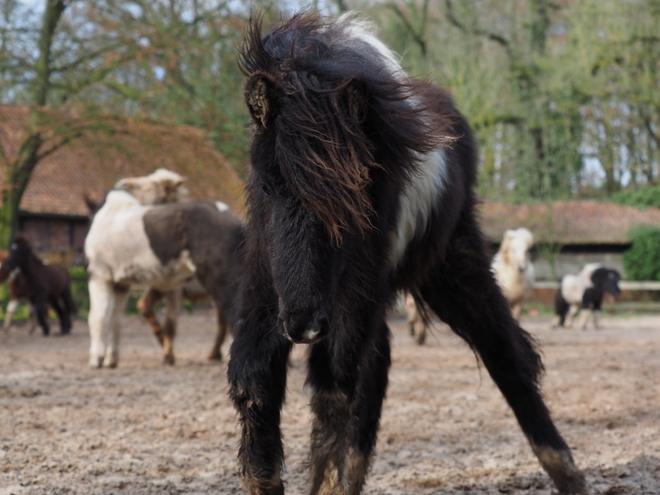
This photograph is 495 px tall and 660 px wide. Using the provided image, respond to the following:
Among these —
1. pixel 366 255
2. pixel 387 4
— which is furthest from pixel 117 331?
pixel 387 4

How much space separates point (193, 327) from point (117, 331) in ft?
26.6

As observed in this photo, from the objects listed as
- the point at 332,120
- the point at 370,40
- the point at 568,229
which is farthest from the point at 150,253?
the point at 568,229

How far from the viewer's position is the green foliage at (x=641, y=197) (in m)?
30.5

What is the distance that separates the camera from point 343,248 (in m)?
2.53

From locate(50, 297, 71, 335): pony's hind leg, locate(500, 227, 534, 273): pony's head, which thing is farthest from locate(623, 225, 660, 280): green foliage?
locate(50, 297, 71, 335): pony's hind leg

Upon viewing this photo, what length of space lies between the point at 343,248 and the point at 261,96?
626mm

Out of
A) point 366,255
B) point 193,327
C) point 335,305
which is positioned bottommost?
point 193,327

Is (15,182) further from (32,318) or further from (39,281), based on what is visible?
(39,281)

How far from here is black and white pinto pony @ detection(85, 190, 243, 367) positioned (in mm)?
8586

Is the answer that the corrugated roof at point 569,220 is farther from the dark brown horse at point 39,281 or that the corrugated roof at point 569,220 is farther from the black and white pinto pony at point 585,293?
the dark brown horse at point 39,281

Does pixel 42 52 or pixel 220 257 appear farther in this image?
pixel 42 52

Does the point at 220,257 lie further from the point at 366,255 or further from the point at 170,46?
the point at 170,46

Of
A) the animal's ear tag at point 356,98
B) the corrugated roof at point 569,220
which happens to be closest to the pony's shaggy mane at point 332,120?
the animal's ear tag at point 356,98

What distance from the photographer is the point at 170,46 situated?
55.9ft
